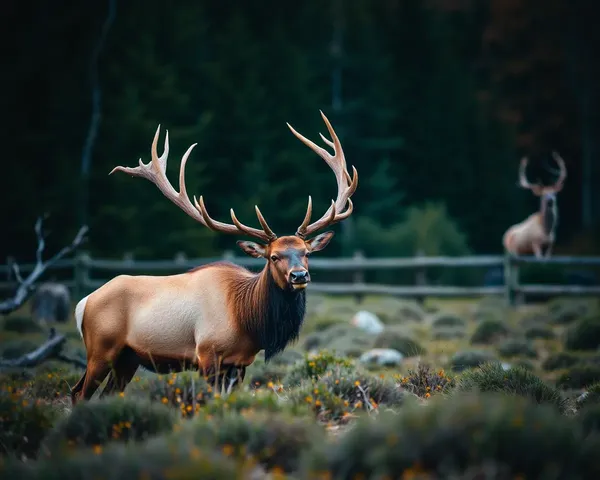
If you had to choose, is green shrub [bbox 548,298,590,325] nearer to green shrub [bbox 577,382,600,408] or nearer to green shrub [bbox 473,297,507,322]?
green shrub [bbox 473,297,507,322]

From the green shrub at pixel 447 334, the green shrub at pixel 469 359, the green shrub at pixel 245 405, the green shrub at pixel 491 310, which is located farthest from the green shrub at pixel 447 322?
the green shrub at pixel 245 405

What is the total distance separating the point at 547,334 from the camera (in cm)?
1377

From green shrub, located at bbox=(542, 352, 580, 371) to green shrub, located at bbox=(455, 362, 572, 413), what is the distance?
13.2 ft

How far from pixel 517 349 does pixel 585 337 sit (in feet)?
3.59

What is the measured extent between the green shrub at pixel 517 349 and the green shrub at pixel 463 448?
306 inches

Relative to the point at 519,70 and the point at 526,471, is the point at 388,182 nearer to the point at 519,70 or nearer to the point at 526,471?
the point at 519,70

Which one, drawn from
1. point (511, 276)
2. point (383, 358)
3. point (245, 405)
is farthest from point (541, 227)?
point (245, 405)

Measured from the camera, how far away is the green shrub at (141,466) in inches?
148

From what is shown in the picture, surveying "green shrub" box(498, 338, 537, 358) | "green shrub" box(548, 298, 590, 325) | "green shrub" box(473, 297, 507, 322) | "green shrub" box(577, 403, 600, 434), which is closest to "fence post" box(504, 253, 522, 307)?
"green shrub" box(473, 297, 507, 322)

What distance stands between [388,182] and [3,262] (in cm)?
1356

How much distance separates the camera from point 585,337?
12.2 metres

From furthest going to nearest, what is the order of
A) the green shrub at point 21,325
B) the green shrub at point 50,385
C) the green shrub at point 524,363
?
the green shrub at point 21,325 < the green shrub at point 524,363 < the green shrub at point 50,385

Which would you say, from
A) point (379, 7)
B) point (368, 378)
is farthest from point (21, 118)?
point (368, 378)

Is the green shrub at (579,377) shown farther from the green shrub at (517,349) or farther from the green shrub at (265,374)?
the green shrub at (265,374)
